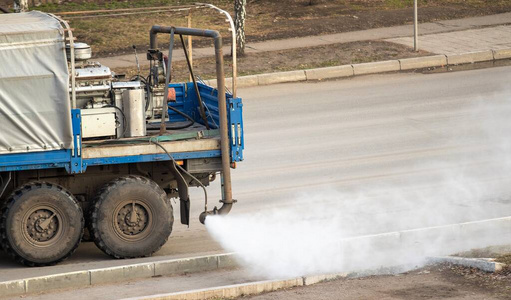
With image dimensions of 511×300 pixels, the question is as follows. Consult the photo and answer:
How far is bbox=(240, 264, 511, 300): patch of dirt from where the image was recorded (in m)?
8.72

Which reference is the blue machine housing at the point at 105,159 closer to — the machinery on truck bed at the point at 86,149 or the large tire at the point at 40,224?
the machinery on truck bed at the point at 86,149

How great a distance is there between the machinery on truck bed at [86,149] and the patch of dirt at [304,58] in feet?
28.7

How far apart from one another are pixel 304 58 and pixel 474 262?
11975 mm

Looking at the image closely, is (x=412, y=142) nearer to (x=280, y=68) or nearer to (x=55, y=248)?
(x=280, y=68)

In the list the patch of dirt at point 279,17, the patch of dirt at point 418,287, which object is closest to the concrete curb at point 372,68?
the patch of dirt at point 279,17

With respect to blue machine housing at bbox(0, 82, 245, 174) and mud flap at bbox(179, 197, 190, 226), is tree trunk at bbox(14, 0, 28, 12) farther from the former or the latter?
mud flap at bbox(179, 197, 190, 226)

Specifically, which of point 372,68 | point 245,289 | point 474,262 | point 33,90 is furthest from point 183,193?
point 372,68

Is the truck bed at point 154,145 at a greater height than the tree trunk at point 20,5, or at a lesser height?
lesser

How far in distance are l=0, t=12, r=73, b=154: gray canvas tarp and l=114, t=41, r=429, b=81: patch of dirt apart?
9.37m

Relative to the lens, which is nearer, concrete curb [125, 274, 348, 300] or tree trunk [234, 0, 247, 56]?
concrete curb [125, 274, 348, 300]

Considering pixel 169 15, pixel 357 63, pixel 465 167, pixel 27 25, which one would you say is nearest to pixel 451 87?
pixel 357 63

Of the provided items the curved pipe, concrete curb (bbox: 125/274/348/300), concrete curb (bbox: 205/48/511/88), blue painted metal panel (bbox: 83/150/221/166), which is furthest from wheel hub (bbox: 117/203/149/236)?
concrete curb (bbox: 205/48/511/88)

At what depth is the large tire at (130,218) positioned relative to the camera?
34.4 ft

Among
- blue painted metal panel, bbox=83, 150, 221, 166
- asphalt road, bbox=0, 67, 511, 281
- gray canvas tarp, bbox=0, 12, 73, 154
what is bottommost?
asphalt road, bbox=0, 67, 511, 281
